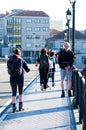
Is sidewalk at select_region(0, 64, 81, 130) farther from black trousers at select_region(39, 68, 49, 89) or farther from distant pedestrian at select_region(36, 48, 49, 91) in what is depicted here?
black trousers at select_region(39, 68, 49, 89)

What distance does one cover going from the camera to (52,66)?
21312 mm

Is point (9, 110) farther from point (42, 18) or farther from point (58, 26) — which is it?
point (58, 26)

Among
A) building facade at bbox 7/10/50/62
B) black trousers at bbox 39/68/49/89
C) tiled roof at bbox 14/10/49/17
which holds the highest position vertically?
black trousers at bbox 39/68/49/89

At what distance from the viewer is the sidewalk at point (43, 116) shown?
10491 mm

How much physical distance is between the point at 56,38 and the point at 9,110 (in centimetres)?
10191

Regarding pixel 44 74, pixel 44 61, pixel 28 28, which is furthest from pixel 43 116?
pixel 28 28

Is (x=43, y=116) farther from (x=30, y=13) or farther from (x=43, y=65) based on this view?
(x=30, y=13)

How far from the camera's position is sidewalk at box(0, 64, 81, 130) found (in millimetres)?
10491

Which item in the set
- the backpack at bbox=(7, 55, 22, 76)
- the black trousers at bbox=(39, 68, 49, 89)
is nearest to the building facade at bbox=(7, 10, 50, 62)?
the black trousers at bbox=(39, 68, 49, 89)

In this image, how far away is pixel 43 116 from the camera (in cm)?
1195

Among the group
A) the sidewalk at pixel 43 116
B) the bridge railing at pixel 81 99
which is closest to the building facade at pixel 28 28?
the sidewalk at pixel 43 116

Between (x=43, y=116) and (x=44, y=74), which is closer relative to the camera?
(x=43, y=116)

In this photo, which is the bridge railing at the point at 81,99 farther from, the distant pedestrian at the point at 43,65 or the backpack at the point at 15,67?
the distant pedestrian at the point at 43,65

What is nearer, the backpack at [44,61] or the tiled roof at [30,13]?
the backpack at [44,61]
